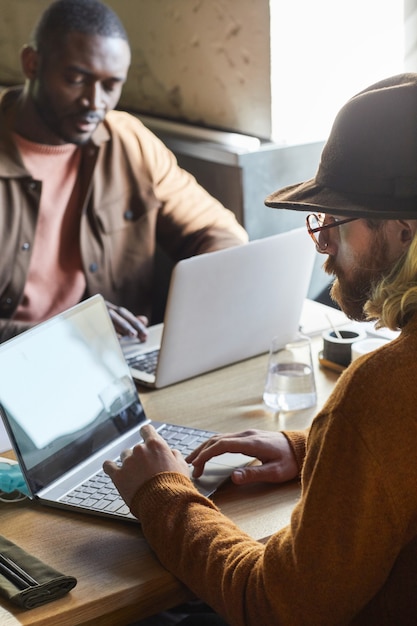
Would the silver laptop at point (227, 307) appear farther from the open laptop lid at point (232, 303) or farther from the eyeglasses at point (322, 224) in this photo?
the eyeglasses at point (322, 224)

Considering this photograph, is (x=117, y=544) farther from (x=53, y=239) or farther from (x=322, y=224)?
(x=53, y=239)

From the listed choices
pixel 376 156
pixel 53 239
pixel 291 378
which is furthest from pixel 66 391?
pixel 53 239

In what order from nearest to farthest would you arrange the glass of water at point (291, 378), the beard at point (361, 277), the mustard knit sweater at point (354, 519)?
the mustard knit sweater at point (354, 519), the beard at point (361, 277), the glass of water at point (291, 378)

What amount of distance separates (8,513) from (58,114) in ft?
4.86

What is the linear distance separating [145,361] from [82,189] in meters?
0.94

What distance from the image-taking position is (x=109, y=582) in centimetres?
115

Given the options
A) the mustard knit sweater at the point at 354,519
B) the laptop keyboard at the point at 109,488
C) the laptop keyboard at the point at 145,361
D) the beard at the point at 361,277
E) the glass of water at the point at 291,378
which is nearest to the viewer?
the mustard knit sweater at the point at 354,519

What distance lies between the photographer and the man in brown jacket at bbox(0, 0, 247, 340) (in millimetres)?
2504

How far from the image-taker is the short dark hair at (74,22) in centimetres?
248

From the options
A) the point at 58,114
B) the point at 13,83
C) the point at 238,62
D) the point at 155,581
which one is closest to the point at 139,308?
the point at 58,114

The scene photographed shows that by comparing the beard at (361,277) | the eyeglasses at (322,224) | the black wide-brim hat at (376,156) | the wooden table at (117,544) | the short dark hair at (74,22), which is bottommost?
the wooden table at (117,544)

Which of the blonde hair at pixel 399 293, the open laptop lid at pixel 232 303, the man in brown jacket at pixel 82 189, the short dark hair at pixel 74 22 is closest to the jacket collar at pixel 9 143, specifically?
the man in brown jacket at pixel 82 189

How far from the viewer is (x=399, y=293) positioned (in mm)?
1063

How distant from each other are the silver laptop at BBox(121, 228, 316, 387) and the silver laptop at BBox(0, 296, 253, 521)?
0.17 m
